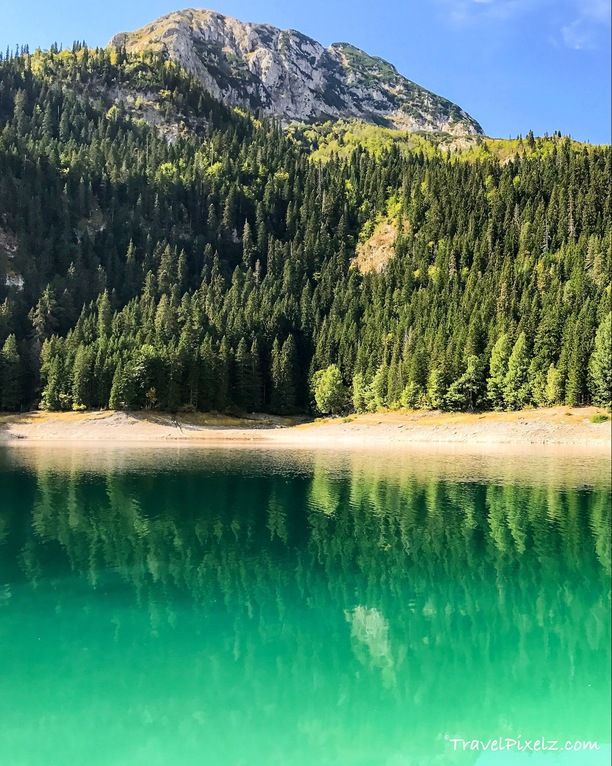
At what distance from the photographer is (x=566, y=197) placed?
15112 cm

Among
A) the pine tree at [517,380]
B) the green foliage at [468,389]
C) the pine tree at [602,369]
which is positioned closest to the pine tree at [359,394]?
the green foliage at [468,389]

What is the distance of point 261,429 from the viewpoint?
10319 centimetres

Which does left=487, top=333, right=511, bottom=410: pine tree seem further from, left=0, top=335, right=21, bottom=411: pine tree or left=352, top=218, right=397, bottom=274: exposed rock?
left=0, top=335, right=21, bottom=411: pine tree

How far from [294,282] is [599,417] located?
104 metres

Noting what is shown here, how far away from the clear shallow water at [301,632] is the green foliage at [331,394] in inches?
2862

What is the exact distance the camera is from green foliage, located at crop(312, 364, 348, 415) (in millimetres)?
112375

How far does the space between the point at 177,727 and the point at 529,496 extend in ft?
112

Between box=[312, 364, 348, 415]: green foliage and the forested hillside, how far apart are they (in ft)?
1.55

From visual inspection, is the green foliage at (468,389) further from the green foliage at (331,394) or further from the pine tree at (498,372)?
the green foliage at (331,394)

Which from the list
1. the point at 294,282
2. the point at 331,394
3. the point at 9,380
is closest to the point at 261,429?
the point at 331,394

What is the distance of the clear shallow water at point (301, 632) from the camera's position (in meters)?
13.8

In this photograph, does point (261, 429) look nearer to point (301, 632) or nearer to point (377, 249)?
point (301, 632)

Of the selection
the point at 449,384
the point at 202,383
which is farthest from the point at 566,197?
the point at 202,383

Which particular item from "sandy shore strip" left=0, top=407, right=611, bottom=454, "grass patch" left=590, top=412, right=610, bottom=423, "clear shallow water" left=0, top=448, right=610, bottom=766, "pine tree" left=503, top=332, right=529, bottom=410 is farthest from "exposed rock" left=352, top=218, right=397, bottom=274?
"clear shallow water" left=0, top=448, right=610, bottom=766
